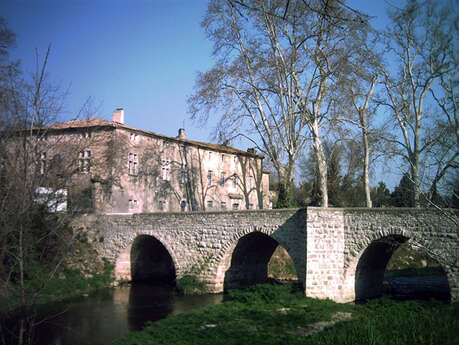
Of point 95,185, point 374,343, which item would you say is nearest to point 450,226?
point 374,343

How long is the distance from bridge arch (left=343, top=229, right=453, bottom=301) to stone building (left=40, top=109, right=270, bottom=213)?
9.12m

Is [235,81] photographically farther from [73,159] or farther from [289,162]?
[73,159]

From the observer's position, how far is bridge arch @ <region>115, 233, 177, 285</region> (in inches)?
891

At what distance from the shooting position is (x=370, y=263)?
56.3 feet

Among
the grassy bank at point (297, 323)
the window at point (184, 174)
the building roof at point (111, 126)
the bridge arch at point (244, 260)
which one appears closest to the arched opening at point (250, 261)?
the bridge arch at point (244, 260)

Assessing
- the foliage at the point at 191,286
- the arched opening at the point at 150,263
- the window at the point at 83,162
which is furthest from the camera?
the window at the point at 83,162

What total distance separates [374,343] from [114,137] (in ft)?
73.0

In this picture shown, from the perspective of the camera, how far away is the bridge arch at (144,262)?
2262cm

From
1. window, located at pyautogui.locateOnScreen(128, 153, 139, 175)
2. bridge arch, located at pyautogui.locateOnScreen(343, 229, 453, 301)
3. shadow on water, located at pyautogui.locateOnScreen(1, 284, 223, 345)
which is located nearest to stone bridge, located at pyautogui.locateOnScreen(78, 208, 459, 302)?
bridge arch, located at pyautogui.locateOnScreen(343, 229, 453, 301)

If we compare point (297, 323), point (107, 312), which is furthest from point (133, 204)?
point (297, 323)

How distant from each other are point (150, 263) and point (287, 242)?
989cm

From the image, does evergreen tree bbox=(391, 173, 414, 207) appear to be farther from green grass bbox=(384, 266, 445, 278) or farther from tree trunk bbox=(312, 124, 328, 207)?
green grass bbox=(384, 266, 445, 278)

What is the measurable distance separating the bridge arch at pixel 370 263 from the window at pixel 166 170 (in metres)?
17.0

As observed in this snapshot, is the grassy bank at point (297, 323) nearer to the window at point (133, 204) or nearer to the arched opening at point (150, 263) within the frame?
the arched opening at point (150, 263)
